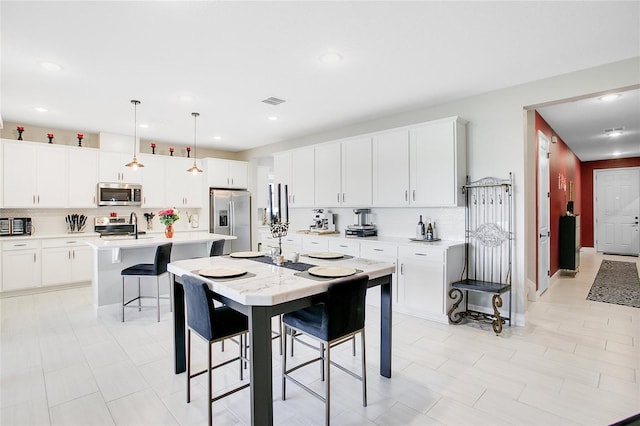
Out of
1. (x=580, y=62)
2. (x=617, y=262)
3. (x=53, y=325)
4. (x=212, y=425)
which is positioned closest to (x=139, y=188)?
(x=53, y=325)

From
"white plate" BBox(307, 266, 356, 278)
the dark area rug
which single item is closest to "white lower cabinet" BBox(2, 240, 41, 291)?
"white plate" BBox(307, 266, 356, 278)

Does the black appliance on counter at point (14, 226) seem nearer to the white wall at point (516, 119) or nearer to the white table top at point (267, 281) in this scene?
the white table top at point (267, 281)

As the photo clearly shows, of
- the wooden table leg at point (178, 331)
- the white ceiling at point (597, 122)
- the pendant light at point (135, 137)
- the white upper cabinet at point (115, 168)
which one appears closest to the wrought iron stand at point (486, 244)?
the white ceiling at point (597, 122)

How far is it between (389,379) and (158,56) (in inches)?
129

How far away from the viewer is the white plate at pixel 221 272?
219 centimetres

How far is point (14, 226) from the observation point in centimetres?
518

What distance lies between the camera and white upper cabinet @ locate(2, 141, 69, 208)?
16.5 ft

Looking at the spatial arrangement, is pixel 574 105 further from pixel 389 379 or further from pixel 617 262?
pixel 617 262

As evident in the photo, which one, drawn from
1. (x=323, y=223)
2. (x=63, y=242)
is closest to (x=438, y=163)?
(x=323, y=223)

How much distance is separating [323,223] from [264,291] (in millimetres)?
3915

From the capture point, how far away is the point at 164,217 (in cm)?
457

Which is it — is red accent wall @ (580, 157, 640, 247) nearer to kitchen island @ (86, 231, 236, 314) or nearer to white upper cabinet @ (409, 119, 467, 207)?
white upper cabinet @ (409, 119, 467, 207)

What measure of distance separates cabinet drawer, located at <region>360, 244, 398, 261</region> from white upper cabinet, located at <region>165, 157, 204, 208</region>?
373cm

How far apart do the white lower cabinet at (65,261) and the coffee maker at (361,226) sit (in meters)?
4.24
